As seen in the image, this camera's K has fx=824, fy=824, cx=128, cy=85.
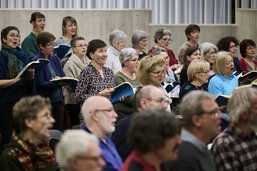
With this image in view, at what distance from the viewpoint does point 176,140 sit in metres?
4.26

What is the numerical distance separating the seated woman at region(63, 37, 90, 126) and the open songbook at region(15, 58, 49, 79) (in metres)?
0.51

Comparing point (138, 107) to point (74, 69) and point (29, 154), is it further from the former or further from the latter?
point (74, 69)

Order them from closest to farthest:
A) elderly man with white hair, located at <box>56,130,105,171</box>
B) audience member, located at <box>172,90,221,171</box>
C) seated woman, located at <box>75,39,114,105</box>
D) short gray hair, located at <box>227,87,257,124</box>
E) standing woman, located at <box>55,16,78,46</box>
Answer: elderly man with white hair, located at <box>56,130,105,171</box>
audience member, located at <box>172,90,221,171</box>
short gray hair, located at <box>227,87,257,124</box>
seated woman, located at <box>75,39,114,105</box>
standing woman, located at <box>55,16,78,46</box>

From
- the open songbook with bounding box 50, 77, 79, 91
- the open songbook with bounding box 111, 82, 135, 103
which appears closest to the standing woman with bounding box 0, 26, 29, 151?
the open songbook with bounding box 50, 77, 79, 91

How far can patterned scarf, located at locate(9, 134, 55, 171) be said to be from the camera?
15.9ft

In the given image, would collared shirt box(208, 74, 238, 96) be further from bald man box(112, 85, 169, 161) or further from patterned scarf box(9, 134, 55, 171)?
patterned scarf box(9, 134, 55, 171)

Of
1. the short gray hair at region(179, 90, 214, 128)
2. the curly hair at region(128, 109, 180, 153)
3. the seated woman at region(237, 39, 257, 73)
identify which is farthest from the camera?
the seated woman at region(237, 39, 257, 73)

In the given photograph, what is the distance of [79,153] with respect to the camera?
400 cm

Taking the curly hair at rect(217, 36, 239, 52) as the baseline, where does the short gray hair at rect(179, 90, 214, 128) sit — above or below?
below

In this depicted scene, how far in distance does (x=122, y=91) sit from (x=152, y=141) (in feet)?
11.0

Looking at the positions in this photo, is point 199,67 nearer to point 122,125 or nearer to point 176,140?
point 122,125

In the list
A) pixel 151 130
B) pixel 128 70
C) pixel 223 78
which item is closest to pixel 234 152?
pixel 151 130

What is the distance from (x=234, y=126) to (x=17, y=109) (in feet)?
4.53

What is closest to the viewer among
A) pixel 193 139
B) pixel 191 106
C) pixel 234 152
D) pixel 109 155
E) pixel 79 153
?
pixel 79 153
